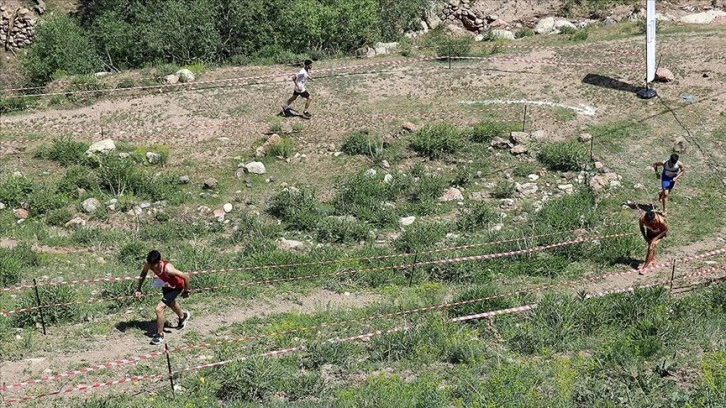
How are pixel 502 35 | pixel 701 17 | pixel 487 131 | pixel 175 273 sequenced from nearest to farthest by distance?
pixel 175 273, pixel 487 131, pixel 701 17, pixel 502 35

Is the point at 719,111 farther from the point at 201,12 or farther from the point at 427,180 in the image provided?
the point at 201,12

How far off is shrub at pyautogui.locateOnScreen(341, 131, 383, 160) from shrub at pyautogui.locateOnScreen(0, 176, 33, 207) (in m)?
6.30

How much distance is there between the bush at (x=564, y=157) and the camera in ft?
54.6

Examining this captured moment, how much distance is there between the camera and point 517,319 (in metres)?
11.5

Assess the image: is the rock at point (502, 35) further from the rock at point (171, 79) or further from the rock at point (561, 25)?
the rock at point (171, 79)

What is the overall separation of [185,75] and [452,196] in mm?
9243

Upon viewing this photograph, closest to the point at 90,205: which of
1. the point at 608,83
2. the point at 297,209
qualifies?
the point at 297,209

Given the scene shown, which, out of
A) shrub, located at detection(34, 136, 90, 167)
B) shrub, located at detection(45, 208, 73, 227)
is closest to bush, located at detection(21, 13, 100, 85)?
shrub, located at detection(34, 136, 90, 167)

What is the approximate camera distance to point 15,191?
1605 centimetres

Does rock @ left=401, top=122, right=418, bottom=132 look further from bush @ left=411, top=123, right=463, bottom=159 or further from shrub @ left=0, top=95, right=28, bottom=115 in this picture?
shrub @ left=0, top=95, right=28, bottom=115

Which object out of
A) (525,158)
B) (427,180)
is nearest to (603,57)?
(525,158)

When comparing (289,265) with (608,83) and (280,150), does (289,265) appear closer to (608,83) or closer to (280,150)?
(280,150)

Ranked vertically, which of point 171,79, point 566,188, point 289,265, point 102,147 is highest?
point 171,79

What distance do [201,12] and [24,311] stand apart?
15943 millimetres
